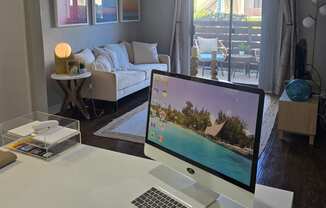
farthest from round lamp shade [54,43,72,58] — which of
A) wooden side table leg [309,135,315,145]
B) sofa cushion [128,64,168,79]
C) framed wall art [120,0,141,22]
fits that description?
wooden side table leg [309,135,315,145]

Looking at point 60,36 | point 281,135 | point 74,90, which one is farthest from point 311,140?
Result: point 60,36

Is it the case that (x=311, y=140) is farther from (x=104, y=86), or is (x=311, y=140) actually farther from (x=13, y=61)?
(x=13, y=61)

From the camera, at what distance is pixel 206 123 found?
50.7 inches

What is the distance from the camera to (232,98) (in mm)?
1194

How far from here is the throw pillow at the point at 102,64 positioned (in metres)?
4.96

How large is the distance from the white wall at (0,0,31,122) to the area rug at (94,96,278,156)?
992 millimetres

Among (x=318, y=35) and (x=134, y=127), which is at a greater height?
(x=318, y=35)

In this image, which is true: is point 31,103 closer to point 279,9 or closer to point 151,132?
point 151,132

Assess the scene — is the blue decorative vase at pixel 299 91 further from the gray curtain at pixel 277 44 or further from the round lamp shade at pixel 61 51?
the round lamp shade at pixel 61 51

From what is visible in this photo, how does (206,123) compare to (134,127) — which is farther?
(134,127)

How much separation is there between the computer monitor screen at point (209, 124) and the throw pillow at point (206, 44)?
17.7 feet

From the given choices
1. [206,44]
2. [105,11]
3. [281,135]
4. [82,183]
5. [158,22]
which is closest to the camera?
[82,183]

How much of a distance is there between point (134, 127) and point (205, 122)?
3117mm

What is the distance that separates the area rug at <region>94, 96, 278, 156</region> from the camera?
401cm
